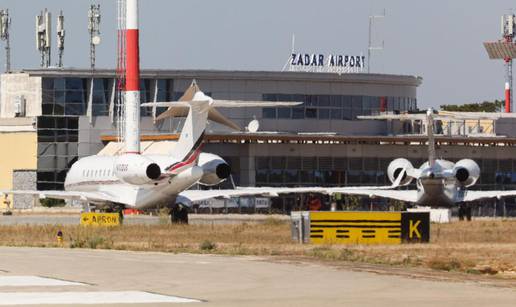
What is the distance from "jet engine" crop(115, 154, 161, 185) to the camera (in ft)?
233

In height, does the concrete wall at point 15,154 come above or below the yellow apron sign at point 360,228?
above

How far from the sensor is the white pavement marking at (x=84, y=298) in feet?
85.7

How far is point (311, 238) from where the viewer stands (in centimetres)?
5112

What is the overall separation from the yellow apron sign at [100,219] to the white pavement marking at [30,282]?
119 feet

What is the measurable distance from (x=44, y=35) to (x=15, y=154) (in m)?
19.3

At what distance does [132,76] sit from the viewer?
8281 centimetres

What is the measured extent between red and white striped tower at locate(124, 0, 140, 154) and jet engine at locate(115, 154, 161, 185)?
32.4 feet

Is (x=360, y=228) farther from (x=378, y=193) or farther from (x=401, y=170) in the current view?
(x=378, y=193)

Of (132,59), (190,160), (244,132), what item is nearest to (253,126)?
(244,132)

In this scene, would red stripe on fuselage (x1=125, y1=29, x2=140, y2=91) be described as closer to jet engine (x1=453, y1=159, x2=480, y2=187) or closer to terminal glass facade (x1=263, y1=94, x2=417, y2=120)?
jet engine (x1=453, y1=159, x2=480, y2=187)

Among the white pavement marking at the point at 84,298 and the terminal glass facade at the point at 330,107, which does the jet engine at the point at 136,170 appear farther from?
the white pavement marking at the point at 84,298

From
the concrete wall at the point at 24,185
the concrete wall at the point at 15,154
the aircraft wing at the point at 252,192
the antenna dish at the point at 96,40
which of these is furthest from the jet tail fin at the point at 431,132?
the antenna dish at the point at 96,40

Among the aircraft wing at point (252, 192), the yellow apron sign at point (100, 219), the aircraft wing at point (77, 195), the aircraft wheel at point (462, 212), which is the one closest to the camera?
the yellow apron sign at point (100, 219)

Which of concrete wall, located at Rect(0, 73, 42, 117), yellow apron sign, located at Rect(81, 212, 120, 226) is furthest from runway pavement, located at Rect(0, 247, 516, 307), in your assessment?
concrete wall, located at Rect(0, 73, 42, 117)
